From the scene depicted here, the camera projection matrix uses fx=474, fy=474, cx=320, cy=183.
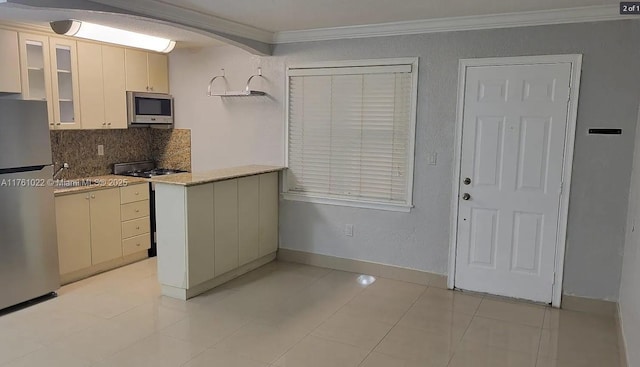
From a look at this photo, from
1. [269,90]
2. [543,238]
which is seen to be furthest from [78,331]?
[543,238]

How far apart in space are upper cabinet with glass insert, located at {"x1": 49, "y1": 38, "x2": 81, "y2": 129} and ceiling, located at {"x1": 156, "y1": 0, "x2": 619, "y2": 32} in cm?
155

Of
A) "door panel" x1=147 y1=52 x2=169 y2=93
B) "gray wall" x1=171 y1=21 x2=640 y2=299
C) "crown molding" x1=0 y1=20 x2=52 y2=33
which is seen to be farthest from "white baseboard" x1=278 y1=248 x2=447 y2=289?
"crown molding" x1=0 y1=20 x2=52 y2=33

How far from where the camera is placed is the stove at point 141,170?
210 inches

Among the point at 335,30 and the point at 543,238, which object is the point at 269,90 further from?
the point at 543,238

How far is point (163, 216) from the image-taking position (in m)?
3.98

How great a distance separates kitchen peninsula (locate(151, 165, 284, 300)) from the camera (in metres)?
3.91

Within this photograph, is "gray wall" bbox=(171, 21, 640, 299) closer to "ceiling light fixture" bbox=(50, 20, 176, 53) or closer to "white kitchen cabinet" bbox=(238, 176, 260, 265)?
"white kitchen cabinet" bbox=(238, 176, 260, 265)

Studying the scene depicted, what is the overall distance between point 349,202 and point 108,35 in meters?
2.64

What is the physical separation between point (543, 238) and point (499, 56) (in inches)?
60.8

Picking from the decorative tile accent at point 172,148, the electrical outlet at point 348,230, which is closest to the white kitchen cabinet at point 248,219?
the electrical outlet at point 348,230

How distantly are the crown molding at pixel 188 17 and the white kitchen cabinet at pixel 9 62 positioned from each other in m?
1.29

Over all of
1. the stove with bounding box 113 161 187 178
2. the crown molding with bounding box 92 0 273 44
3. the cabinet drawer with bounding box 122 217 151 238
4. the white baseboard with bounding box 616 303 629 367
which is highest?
the crown molding with bounding box 92 0 273 44

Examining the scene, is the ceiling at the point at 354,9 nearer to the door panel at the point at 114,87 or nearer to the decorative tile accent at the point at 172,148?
the door panel at the point at 114,87

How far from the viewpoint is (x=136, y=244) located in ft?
16.3
